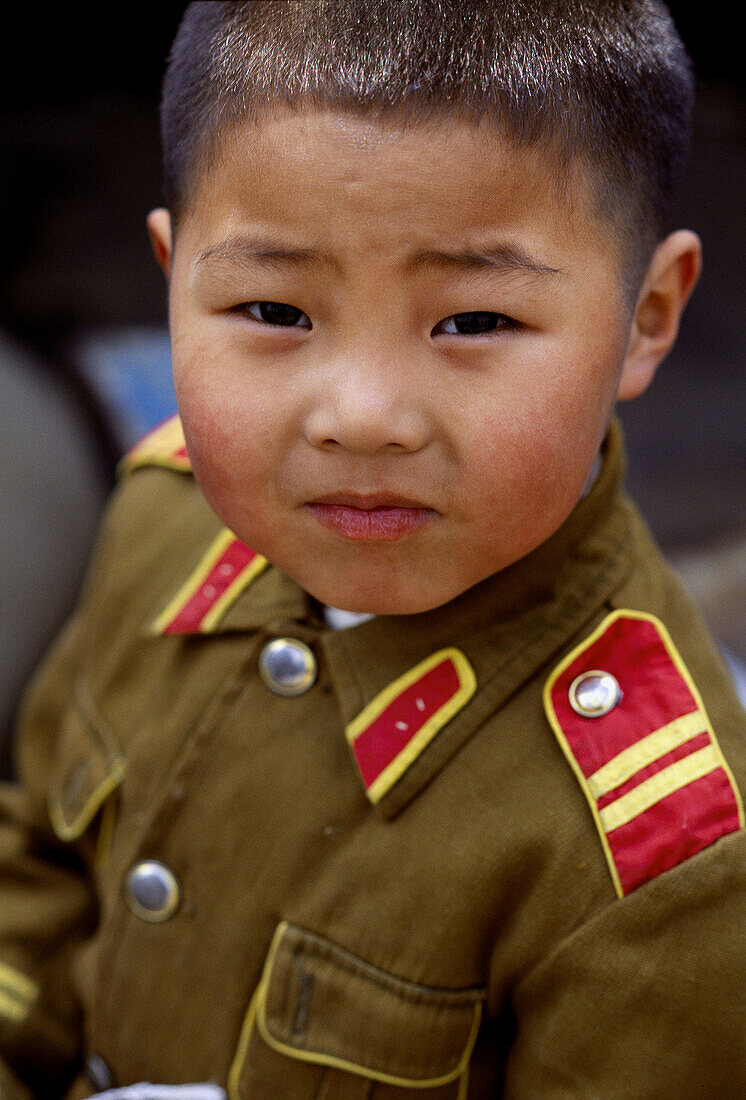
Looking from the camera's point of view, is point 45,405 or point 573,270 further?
point 45,405

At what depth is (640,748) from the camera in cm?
71

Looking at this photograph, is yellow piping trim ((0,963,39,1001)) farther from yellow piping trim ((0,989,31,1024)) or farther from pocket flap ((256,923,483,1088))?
pocket flap ((256,923,483,1088))

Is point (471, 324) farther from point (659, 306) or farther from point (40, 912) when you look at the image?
point (40, 912)

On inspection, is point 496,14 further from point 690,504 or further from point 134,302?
point 134,302

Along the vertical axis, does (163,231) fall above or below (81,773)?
above

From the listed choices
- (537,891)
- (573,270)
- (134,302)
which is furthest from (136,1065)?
(134,302)

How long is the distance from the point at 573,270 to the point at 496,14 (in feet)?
0.50

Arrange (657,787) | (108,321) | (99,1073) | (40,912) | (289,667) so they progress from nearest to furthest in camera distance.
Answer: (657,787) → (289,667) → (99,1073) → (40,912) → (108,321)

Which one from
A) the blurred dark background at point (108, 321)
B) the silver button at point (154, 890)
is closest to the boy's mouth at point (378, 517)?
the silver button at point (154, 890)

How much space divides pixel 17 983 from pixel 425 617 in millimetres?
531

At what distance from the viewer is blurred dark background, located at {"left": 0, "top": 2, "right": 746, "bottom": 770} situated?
160cm

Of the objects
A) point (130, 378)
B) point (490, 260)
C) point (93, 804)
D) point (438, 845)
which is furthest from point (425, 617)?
point (130, 378)

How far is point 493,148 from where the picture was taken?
1.94 ft

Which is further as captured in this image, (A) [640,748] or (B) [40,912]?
(B) [40,912]
